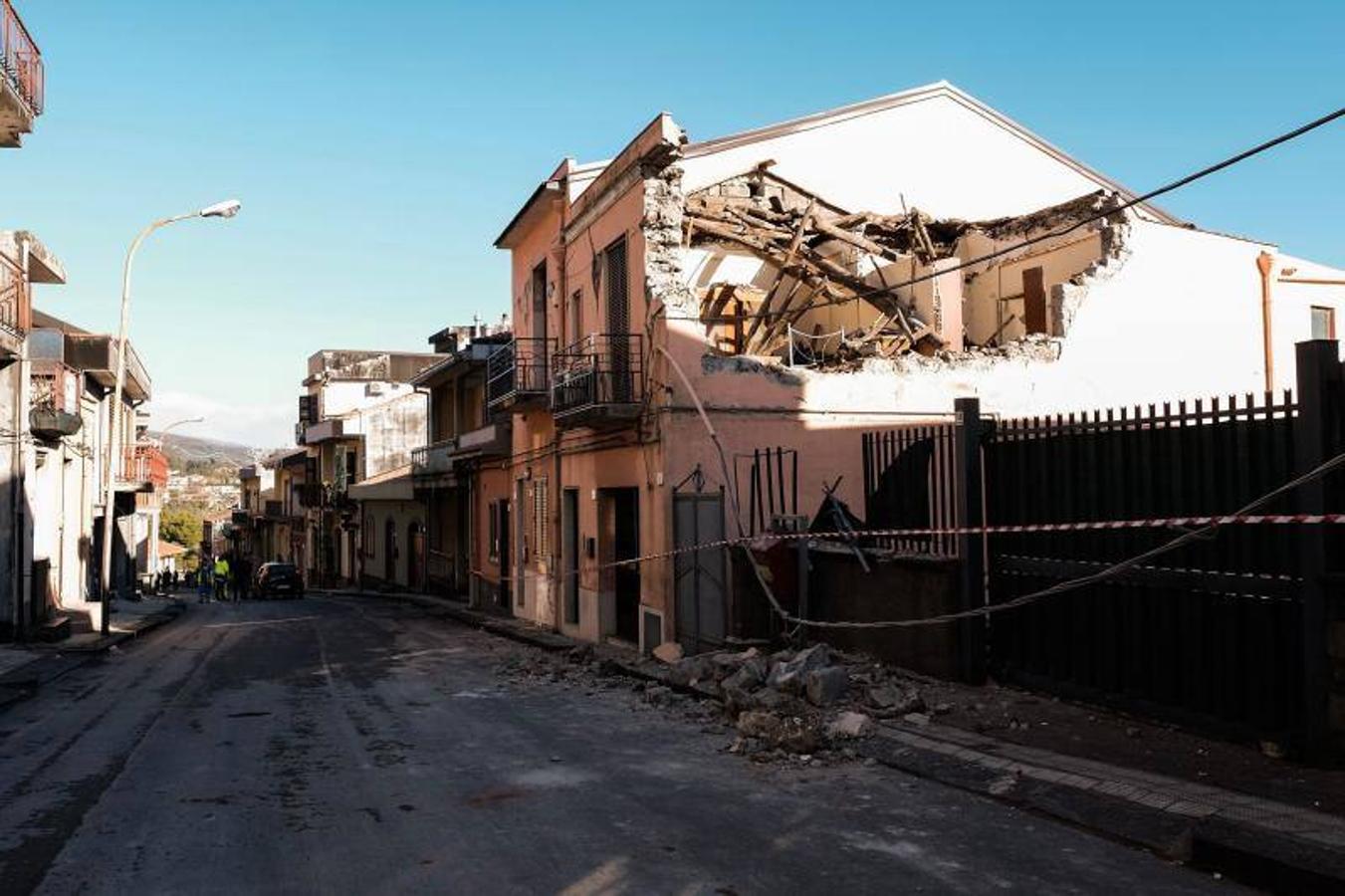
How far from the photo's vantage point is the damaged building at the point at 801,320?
15.1 meters

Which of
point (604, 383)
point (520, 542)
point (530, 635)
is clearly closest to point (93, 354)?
point (520, 542)

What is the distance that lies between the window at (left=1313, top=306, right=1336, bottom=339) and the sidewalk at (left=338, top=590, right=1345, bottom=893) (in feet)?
43.5

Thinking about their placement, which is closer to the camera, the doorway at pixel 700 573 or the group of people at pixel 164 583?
the doorway at pixel 700 573

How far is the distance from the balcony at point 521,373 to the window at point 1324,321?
13.6 metres

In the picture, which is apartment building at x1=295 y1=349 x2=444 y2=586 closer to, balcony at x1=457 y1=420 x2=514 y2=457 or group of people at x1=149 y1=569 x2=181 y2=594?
group of people at x1=149 y1=569 x2=181 y2=594

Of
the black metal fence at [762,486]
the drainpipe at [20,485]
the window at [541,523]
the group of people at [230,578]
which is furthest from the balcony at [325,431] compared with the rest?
the black metal fence at [762,486]

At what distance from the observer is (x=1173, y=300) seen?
1736cm

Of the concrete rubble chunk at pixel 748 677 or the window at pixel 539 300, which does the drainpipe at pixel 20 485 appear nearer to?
the window at pixel 539 300

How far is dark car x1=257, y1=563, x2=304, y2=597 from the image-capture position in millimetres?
40094

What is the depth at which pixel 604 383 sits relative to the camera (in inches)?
635

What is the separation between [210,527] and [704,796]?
95.2 meters

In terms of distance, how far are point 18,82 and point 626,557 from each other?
455 inches

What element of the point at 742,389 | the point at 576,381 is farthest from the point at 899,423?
the point at 576,381

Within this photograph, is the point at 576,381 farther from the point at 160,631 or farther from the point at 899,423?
the point at 160,631
